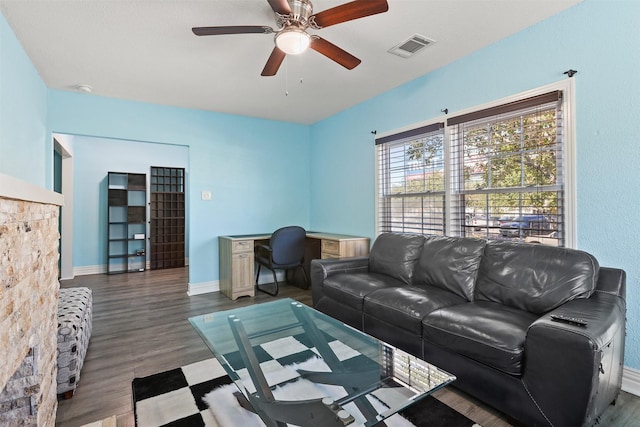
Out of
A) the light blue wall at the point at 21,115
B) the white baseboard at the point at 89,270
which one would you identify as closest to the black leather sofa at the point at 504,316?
the light blue wall at the point at 21,115

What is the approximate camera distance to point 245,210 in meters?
4.84

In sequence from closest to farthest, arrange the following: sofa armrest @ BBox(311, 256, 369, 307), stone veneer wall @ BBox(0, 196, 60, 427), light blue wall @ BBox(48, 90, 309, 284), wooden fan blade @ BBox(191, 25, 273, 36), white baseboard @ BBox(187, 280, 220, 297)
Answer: stone veneer wall @ BBox(0, 196, 60, 427), wooden fan blade @ BBox(191, 25, 273, 36), sofa armrest @ BBox(311, 256, 369, 307), light blue wall @ BBox(48, 90, 309, 284), white baseboard @ BBox(187, 280, 220, 297)

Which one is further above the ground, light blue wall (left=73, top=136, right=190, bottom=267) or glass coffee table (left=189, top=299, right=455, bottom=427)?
light blue wall (left=73, top=136, right=190, bottom=267)

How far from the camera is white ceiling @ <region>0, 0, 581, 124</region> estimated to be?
2.22 metres

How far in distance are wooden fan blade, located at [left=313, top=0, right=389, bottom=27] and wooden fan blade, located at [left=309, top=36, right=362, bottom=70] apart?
16cm

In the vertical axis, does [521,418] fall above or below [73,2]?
below

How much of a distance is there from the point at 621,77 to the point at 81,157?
287 inches

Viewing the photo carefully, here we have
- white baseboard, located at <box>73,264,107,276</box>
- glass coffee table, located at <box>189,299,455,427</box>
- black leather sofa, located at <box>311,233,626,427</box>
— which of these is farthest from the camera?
white baseboard, located at <box>73,264,107,276</box>

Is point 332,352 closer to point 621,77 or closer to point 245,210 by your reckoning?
point 621,77

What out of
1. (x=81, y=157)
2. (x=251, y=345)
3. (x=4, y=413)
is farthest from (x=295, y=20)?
(x=81, y=157)

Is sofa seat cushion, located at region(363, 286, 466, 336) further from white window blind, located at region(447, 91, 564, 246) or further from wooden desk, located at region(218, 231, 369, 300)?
wooden desk, located at region(218, 231, 369, 300)

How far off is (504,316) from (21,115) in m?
4.06

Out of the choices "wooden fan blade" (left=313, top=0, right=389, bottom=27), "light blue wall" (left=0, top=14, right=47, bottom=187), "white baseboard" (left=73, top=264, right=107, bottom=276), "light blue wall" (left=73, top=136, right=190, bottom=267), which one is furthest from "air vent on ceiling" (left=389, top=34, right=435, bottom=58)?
"white baseboard" (left=73, top=264, right=107, bottom=276)

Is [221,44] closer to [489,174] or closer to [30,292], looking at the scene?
[30,292]
